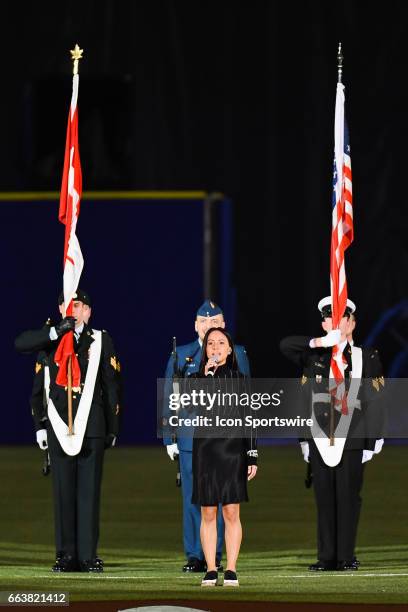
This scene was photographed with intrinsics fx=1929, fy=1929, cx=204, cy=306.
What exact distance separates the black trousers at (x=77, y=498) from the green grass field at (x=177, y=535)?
0.77 ft

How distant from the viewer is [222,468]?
29.1 feet

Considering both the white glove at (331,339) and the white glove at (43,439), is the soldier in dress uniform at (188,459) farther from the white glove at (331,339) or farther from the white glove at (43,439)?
the white glove at (43,439)

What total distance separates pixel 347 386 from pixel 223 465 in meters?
1.39

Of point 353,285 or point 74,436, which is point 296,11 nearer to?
point 353,285

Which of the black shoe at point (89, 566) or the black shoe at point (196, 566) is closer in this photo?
the black shoe at point (89, 566)

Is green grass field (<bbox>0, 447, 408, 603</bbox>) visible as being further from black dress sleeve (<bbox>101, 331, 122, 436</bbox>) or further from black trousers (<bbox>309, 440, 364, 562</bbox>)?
black dress sleeve (<bbox>101, 331, 122, 436</bbox>)

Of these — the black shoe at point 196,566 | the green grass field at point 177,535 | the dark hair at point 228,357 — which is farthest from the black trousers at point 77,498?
the dark hair at point 228,357

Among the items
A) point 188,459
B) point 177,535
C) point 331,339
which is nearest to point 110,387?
point 188,459

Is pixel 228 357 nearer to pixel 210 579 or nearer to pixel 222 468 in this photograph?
pixel 222 468

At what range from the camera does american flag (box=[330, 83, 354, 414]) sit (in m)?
10.0

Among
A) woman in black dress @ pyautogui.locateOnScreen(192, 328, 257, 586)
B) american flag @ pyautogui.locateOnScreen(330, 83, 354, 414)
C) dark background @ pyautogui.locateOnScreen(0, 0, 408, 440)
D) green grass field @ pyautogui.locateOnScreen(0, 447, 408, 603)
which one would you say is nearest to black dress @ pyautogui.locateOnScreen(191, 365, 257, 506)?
woman in black dress @ pyautogui.locateOnScreen(192, 328, 257, 586)

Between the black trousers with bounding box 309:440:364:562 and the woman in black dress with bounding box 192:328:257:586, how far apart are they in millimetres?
1201

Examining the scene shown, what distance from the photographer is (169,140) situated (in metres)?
19.2

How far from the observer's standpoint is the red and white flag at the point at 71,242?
10094mm
